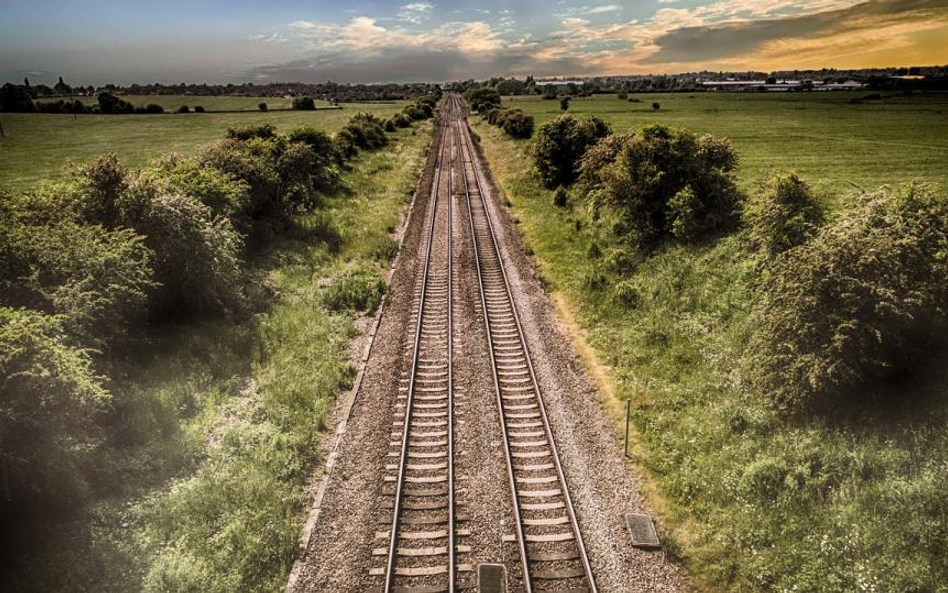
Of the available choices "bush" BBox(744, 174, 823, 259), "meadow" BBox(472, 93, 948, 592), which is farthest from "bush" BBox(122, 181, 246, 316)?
"bush" BBox(744, 174, 823, 259)

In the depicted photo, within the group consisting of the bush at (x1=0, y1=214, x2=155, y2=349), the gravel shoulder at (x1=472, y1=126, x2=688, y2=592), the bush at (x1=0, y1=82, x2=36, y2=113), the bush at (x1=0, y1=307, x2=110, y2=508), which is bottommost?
the gravel shoulder at (x1=472, y1=126, x2=688, y2=592)

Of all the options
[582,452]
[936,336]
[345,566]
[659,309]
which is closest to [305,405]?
→ [345,566]

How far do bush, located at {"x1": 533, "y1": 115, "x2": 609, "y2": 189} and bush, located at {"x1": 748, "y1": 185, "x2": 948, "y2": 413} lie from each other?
84.7 feet

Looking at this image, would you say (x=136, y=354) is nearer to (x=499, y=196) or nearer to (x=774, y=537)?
(x=774, y=537)

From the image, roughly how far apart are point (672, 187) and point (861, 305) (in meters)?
13.1

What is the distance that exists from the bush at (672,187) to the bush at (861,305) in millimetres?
8882

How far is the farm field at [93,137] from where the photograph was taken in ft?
144

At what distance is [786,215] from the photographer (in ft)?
51.9

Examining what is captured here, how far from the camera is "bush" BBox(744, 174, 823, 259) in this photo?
15312 mm

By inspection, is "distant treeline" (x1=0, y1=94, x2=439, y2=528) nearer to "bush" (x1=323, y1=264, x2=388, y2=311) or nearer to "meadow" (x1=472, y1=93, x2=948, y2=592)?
"bush" (x1=323, y1=264, x2=388, y2=311)

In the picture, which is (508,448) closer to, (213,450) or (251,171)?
(213,450)

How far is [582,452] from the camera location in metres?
12.0

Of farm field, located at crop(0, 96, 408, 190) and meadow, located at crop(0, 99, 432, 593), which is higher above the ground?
farm field, located at crop(0, 96, 408, 190)

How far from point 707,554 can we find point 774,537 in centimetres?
132
